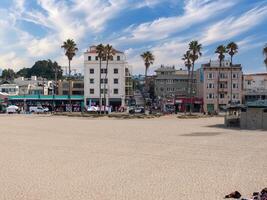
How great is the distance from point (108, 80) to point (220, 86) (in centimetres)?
2602

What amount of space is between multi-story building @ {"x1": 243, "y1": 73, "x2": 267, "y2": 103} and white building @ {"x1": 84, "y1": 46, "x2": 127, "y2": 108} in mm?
29321

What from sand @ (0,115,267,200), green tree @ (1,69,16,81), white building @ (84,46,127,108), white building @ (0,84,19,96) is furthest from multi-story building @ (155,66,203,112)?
sand @ (0,115,267,200)

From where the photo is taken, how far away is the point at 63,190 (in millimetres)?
12523

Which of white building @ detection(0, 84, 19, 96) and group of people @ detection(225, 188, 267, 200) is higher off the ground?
white building @ detection(0, 84, 19, 96)

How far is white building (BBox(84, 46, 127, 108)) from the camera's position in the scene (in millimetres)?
100312

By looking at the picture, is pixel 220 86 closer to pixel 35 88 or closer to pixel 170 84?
pixel 170 84

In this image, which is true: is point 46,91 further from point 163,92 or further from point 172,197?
point 172,197

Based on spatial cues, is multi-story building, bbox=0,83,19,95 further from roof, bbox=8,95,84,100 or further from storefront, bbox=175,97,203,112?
storefront, bbox=175,97,203,112

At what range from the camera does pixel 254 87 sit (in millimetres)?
111750

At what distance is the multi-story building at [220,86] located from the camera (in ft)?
328

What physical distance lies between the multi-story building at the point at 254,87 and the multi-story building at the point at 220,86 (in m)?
4.19

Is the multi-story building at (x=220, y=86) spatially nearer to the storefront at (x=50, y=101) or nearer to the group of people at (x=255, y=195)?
the storefront at (x=50, y=101)

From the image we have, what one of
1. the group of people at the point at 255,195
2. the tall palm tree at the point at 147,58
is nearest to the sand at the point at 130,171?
the group of people at the point at 255,195

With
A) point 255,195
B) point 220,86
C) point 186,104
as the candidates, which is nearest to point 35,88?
point 186,104
